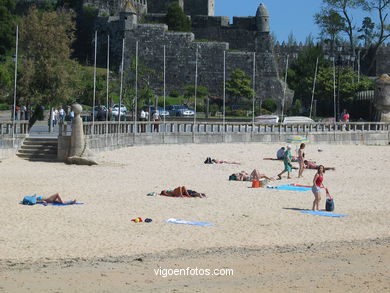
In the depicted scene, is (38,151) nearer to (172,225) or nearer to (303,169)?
(303,169)

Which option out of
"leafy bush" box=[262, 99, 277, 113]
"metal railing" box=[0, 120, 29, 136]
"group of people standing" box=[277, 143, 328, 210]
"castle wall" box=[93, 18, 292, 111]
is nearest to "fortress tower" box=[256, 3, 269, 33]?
"castle wall" box=[93, 18, 292, 111]

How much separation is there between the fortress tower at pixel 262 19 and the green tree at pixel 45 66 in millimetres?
38097

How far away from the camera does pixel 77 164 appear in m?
27.6

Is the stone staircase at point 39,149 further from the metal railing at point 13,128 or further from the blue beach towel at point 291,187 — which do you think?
the blue beach towel at point 291,187

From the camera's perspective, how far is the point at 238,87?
65.8 meters

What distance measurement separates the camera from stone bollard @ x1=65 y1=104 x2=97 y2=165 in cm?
2764

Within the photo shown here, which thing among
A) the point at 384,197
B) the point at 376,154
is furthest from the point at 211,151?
the point at 384,197

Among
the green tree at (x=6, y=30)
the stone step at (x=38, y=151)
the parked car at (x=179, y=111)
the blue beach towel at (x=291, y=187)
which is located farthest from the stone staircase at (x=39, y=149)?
the green tree at (x=6, y=30)

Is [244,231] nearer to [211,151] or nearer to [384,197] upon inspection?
[384,197]

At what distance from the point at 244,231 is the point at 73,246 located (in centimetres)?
335

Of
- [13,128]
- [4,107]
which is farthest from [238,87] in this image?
[13,128]

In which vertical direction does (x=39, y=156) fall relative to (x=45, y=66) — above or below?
below

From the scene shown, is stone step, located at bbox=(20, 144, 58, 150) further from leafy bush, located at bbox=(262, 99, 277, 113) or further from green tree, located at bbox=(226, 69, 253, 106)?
leafy bush, located at bbox=(262, 99, 277, 113)

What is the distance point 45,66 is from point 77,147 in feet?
32.1
